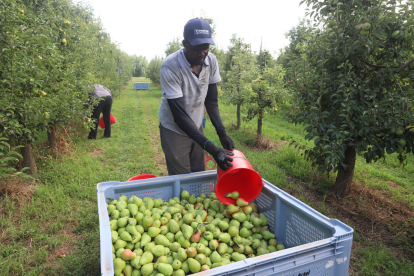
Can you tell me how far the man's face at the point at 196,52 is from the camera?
2312 mm

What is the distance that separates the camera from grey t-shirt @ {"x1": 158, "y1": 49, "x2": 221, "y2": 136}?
2459 mm

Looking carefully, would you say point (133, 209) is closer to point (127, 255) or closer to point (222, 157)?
point (127, 255)

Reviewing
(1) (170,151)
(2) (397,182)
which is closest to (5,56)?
(1) (170,151)

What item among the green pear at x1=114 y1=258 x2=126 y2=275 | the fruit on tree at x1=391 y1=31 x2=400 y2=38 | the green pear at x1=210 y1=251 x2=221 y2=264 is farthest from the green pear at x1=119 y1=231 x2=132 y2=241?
the fruit on tree at x1=391 y1=31 x2=400 y2=38

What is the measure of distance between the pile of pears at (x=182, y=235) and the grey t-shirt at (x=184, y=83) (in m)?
0.86

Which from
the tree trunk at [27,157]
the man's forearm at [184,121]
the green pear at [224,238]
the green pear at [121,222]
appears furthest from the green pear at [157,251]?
the tree trunk at [27,157]

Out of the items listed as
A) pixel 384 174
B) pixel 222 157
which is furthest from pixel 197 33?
pixel 384 174

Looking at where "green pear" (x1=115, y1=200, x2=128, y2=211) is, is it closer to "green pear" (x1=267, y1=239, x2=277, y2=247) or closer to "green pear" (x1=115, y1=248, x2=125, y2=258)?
"green pear" (x1=115, y1=248, x2=125, y2=258)

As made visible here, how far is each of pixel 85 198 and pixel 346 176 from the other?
12.8ft

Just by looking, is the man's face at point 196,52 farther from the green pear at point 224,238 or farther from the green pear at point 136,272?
the green pear at point 136,272

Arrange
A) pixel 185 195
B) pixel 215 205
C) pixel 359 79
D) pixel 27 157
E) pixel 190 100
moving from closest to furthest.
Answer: pixel 215 205 < pixel 185 195 < pixel 190 100 < pixel 359 79 < pixel 27 157

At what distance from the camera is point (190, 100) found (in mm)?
2680

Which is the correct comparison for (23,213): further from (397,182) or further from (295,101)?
(397,182)

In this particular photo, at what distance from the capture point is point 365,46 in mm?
2986
